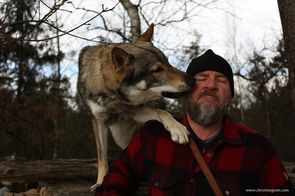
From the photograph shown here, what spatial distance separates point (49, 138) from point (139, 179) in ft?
51.2

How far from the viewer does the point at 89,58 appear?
436 centimetres

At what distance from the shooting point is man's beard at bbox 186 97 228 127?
9.98 ft

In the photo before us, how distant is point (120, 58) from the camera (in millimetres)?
3590

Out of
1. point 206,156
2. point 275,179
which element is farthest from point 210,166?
point 275,179

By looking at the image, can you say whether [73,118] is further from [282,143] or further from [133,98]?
[133,98]

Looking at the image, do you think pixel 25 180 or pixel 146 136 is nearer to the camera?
pixel 146 136

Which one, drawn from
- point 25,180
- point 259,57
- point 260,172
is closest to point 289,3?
point 260,172

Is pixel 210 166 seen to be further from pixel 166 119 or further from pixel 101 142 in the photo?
pixel 101 142

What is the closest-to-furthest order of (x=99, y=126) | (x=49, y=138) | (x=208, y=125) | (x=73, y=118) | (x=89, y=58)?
1. (x=208, y=125)
2. (x=99, y=126)
3. (x=89, y=58)
4. (x=49, y=138)
5. (x=73, y=118)

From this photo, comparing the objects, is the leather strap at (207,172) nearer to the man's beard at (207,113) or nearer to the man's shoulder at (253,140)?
the man's beard at (207,113)

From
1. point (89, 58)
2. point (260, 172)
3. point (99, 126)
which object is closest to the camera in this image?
point (260, 172)

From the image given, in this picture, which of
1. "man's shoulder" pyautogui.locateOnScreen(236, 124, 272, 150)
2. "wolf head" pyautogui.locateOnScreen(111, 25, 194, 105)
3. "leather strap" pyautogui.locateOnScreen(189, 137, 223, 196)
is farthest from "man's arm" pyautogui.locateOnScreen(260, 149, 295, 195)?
"wolf head" pyautogui.locateOnScreen(111, 25, 194, 105)

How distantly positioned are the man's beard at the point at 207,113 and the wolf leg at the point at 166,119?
13 cm

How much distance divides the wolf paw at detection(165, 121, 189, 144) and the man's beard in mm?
123
